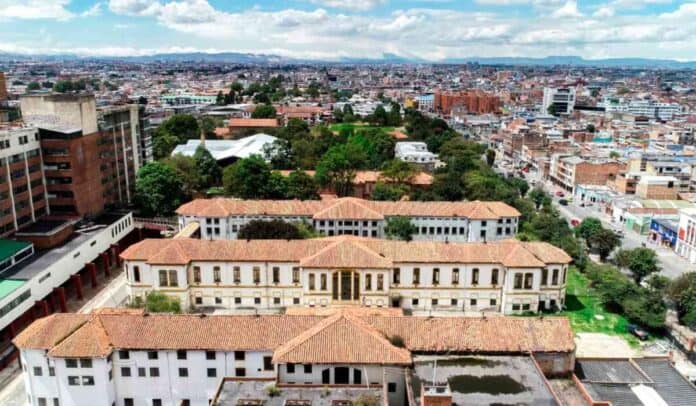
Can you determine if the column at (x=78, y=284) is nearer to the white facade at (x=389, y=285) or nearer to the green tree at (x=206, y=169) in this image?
the white facade at (x=389, y=285)

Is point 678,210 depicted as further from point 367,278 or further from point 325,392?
point 325,392

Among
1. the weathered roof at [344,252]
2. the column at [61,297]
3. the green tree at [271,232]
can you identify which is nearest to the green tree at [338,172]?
the green tree at [271,232]

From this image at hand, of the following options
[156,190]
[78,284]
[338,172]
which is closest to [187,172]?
[156,190]

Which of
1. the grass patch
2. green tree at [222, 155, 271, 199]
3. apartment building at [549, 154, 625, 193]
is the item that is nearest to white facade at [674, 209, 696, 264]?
apartment building at [549, 154, 625, 193]

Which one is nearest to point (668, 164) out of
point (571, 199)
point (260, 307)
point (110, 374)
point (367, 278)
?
point (571, 199)

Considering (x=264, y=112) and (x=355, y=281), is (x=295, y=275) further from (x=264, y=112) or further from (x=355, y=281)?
(x=264, y=112)

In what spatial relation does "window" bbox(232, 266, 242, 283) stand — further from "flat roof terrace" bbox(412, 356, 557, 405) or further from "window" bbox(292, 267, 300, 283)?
"flat roof terrace" bbox(412, 356, 557, 405)
